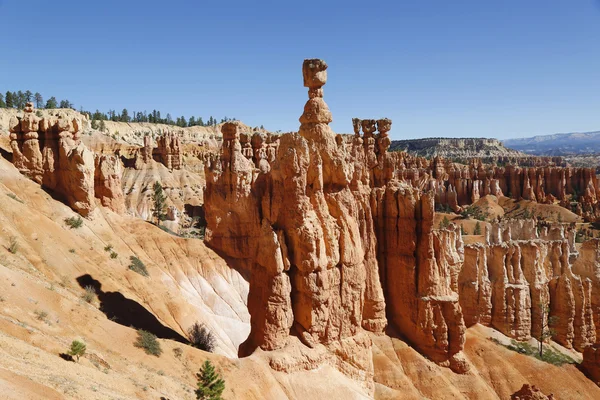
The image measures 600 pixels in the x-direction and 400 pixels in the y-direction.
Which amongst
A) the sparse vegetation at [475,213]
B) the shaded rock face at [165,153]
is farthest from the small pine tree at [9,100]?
the sparse vegetation at [475,213]

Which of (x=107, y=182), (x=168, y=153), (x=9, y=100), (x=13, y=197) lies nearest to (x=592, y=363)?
(x=107, y=182)

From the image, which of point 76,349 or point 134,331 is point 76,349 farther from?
point 134,331

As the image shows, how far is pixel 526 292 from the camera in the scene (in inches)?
1531

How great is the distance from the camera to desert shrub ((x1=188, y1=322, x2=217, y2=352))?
3014 centimetres

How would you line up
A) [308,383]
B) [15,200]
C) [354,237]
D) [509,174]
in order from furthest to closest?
[509,174]
[15,200]
[354,237]
[308,383]

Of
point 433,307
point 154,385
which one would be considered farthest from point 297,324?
point 433,307

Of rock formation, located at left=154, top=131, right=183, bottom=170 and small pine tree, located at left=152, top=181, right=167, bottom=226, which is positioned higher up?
rock formation, located at left=154, top=131, right=183, bottom=170

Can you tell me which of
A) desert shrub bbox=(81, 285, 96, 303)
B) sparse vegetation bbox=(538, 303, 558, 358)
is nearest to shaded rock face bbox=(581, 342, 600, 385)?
sparse vegetation bbox=(538, 303, 558, 358)

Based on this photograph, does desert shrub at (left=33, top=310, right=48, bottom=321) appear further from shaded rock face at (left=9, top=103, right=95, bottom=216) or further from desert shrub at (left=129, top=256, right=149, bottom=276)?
shaded rock face at (left=9, top=103, right=95, bottom=216)

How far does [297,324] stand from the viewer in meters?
22.6

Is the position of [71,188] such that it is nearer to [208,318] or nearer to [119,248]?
[119,248]

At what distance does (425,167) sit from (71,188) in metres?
108

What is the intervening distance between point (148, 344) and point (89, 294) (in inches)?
314

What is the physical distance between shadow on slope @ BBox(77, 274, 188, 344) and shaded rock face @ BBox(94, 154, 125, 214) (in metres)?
14.7
